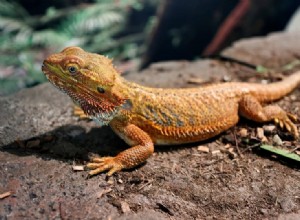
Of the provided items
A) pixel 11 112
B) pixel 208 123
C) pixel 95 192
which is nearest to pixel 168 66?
pixel 208 123

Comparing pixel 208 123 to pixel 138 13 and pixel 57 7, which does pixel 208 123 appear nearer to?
pixel 57 7

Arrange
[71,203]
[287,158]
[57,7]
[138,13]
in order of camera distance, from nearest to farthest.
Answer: [71,203] < [287,158] < [57,7] < [138,13]

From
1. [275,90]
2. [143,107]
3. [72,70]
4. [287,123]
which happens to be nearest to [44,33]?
[72,70]

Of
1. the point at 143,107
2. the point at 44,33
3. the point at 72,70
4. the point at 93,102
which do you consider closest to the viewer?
the point at 72,70

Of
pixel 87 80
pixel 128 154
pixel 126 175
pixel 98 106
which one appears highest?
pixel 87 80

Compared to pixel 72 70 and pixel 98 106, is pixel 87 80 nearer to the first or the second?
pixel 72 70

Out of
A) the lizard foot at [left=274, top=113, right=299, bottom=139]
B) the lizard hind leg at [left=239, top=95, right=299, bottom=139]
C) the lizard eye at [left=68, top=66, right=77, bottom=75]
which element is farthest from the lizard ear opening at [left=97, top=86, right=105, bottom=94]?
the lizard foot at [left=274, top=113, right=299, bottom=139]
